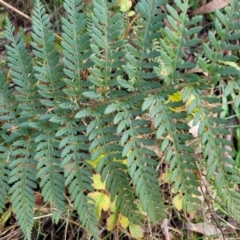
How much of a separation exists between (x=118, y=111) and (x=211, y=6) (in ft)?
4.44

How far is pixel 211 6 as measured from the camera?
256cm

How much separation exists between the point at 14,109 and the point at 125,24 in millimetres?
890

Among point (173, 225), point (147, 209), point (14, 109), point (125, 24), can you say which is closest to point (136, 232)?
point (173, 225)

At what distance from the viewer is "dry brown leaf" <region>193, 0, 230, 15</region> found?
2539 millimetres

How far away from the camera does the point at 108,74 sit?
59.8 inches

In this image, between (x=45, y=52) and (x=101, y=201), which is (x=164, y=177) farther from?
(x=45, y=52)

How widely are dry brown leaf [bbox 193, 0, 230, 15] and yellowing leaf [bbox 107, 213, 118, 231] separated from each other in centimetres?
136

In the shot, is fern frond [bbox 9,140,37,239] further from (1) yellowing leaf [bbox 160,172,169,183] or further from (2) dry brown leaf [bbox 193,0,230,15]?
(2) dry brown leaf [bbox 193,0,230,15]

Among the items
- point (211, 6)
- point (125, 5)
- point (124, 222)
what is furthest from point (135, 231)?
point (211, 6)

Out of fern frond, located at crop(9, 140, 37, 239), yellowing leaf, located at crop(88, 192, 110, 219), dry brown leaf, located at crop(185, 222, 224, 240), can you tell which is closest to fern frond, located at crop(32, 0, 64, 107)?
fern frond, located at crop(9, 140, 37, 239)

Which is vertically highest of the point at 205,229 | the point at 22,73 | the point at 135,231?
the point at 22,73

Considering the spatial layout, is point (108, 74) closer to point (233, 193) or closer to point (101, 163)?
point (101, 163)

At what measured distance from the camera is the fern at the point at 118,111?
1.43m

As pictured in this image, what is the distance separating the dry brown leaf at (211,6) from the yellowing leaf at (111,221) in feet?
4.47
